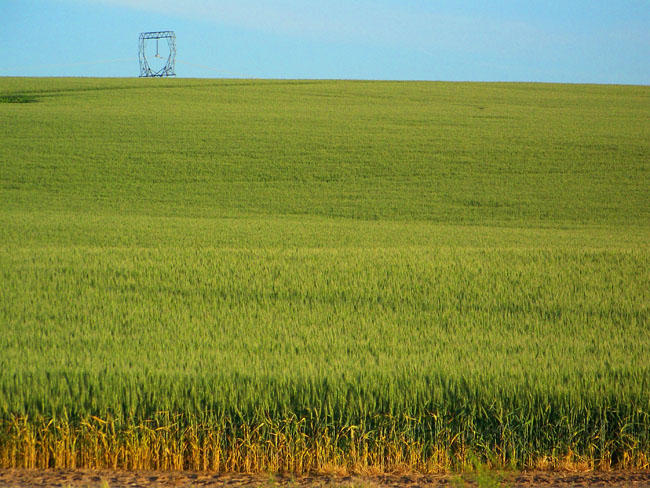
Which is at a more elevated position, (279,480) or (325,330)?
(325,330)

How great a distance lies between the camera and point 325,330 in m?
6.10

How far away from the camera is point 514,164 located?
22500 millimetres

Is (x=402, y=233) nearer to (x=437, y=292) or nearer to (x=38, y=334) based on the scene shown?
(x=437, y=292)

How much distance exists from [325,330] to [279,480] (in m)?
2.13

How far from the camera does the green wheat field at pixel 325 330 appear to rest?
171 inches

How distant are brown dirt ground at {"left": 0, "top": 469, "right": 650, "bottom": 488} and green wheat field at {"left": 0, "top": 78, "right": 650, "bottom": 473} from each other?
0.10 m

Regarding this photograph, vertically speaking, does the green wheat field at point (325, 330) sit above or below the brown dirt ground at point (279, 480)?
above

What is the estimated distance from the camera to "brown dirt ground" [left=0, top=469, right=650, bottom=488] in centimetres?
402

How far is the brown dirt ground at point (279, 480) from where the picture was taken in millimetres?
4016

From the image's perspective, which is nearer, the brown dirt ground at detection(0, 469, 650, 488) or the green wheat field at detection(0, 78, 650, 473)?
the brown dirt ground at detection(0, 469, 650, 488)

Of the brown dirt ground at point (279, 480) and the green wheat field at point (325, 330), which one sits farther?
the green wheat field at point (325, 330)

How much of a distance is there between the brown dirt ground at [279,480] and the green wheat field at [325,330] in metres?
0.10

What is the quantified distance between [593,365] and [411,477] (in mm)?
1928

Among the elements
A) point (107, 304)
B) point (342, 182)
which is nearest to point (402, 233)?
point (342, 182)
